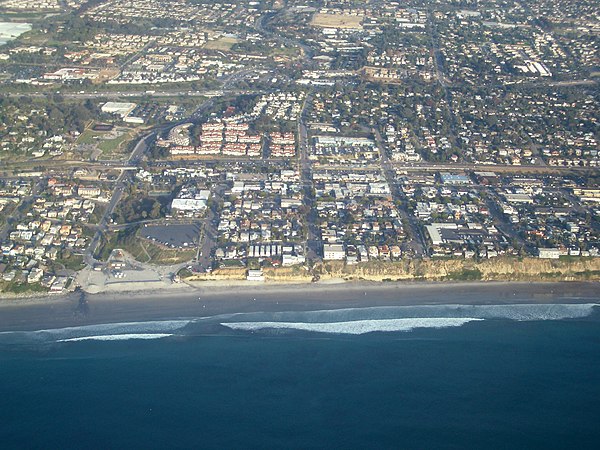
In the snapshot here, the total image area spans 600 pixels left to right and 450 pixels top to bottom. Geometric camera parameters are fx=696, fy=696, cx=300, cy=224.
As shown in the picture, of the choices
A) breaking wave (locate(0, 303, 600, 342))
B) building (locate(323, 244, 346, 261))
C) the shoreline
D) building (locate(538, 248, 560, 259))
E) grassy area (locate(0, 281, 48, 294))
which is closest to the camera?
breaking wave (locate(0, 303, 600, 342))

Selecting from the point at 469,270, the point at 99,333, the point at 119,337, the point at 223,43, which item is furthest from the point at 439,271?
the point at 223,43

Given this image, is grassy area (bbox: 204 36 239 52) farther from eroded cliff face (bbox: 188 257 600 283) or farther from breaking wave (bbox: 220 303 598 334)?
breaking wave (bbox: 220 303 598 334)

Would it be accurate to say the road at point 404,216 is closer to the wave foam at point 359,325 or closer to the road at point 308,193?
the road at point 308,193

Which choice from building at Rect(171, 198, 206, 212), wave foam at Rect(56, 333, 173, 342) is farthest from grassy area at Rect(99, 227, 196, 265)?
wave foam at Rect(56, 333, 173, 342)

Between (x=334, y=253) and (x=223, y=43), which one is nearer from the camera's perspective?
(x=334, y=253)

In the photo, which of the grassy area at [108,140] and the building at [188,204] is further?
the grassy area at [108,140]

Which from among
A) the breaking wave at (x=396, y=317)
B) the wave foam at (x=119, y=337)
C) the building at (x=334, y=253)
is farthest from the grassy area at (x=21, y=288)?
the building at (x=334, y=253)

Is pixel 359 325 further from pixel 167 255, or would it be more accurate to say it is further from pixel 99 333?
pixel 99 333
